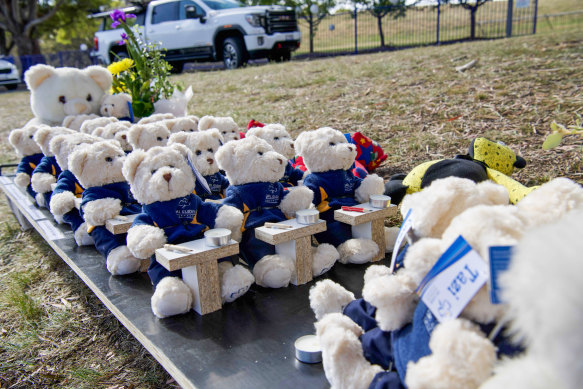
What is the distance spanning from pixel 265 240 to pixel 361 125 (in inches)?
119

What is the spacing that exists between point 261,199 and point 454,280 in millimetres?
1480

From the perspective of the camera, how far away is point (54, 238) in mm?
3158

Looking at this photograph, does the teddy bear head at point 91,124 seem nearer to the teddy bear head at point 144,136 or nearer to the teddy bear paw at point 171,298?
the teddy bear head at point 144,136

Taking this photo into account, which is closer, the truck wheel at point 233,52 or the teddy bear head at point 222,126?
the teddy bear head at point 222,126

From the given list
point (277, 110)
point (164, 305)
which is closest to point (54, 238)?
point (164, 305)

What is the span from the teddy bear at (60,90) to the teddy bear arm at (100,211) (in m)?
1.94

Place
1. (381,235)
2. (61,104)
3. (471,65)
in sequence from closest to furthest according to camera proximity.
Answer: (381,235)
(61,104)
(471,65)

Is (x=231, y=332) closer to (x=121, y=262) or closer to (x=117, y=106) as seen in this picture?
(x=121, y=262)

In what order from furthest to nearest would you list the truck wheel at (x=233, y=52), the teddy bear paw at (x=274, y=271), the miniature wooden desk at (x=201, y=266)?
1. the truck wheel at (x=233, y=52)
2. the teddy bear paw at (x=274, y=271)
3. the miniature wooden desk at (x=201, y=266)

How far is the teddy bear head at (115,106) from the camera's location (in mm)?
4375

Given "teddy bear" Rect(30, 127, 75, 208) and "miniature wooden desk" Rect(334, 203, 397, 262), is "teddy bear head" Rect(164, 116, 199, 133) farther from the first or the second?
"miniature wooden desk" Rect(334, 203, 397, 262)

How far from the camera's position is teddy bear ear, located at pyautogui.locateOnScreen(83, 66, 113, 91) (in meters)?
4.35

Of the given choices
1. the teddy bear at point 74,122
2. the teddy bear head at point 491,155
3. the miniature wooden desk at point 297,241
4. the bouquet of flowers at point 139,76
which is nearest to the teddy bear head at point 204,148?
the miniature wooden desk at point 297,241

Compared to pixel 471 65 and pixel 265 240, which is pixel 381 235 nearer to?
pixel 265 240
